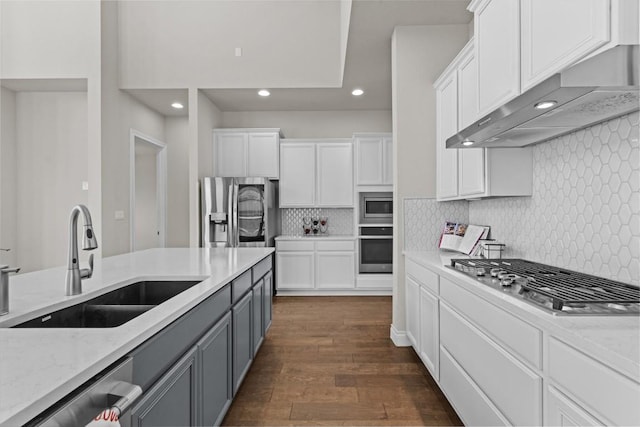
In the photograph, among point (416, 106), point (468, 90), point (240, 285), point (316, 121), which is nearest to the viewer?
point (240, 285)

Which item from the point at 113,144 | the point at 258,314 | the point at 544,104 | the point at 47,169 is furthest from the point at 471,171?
the point at 47,169

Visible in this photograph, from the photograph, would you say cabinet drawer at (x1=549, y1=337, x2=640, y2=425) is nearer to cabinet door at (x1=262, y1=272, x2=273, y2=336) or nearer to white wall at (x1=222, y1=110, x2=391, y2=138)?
cabinet door at (x1=262, y1=272, x2=273, y2=336)

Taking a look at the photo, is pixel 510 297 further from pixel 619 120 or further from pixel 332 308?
pixel 332 308

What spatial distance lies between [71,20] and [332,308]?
198 inches

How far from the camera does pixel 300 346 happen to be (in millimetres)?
3193

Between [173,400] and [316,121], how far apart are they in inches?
199

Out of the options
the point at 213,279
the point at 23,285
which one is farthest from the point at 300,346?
the point at 23,285

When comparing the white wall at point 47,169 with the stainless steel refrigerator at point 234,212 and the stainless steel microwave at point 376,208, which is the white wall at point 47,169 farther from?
the stainless steel microwave at point 376,208

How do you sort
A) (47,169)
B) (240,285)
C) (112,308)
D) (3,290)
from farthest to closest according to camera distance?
1. (47,169)
2. (240,285)
3. (112,308)
4. (3,290)

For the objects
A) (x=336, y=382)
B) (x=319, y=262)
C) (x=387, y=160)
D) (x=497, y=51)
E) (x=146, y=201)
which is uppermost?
(x=497, y=51)

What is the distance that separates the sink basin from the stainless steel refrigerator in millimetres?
2812

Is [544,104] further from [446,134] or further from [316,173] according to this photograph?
[316,173]

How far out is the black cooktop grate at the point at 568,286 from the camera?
3.87 ft

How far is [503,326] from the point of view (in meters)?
1.38
